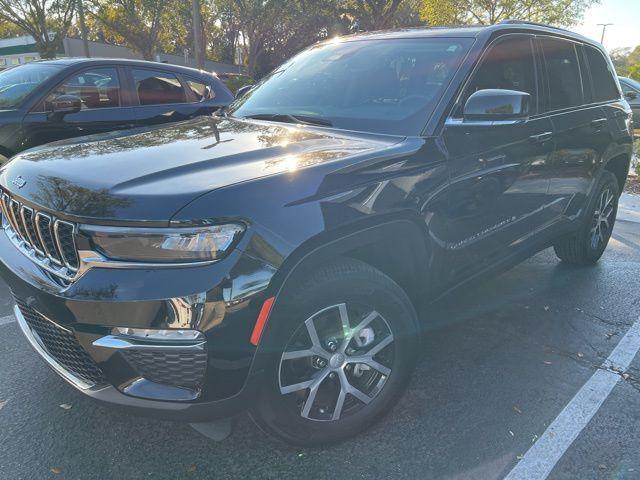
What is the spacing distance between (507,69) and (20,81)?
15.3 ft

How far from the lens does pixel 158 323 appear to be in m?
1.79

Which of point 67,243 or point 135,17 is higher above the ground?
point 135,17

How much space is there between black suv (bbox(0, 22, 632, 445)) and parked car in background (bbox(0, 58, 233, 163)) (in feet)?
7.96

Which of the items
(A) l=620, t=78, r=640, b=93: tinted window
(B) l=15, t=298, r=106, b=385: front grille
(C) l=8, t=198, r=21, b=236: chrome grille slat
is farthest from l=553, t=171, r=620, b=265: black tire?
(A) l=620, t=78, r=640, b=93: tinted window

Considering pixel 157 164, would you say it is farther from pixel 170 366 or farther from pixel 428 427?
pixel 428 427

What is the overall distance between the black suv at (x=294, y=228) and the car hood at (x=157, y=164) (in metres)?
0.01

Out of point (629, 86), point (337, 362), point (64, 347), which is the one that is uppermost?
point (629, 86)

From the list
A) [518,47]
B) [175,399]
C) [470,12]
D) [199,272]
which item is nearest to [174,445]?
[175,399]

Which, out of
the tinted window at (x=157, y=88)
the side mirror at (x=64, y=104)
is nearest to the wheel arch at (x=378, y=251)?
the side mirror at (x=64, y=104)

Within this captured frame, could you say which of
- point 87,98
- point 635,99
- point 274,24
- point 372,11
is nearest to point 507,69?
point 87,98

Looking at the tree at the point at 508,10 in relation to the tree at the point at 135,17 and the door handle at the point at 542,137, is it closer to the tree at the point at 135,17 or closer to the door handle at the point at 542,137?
the tree at the point at 135,17

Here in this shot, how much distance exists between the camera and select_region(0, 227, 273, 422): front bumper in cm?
178

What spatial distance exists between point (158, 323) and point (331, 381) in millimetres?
858

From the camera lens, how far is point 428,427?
2520mm
